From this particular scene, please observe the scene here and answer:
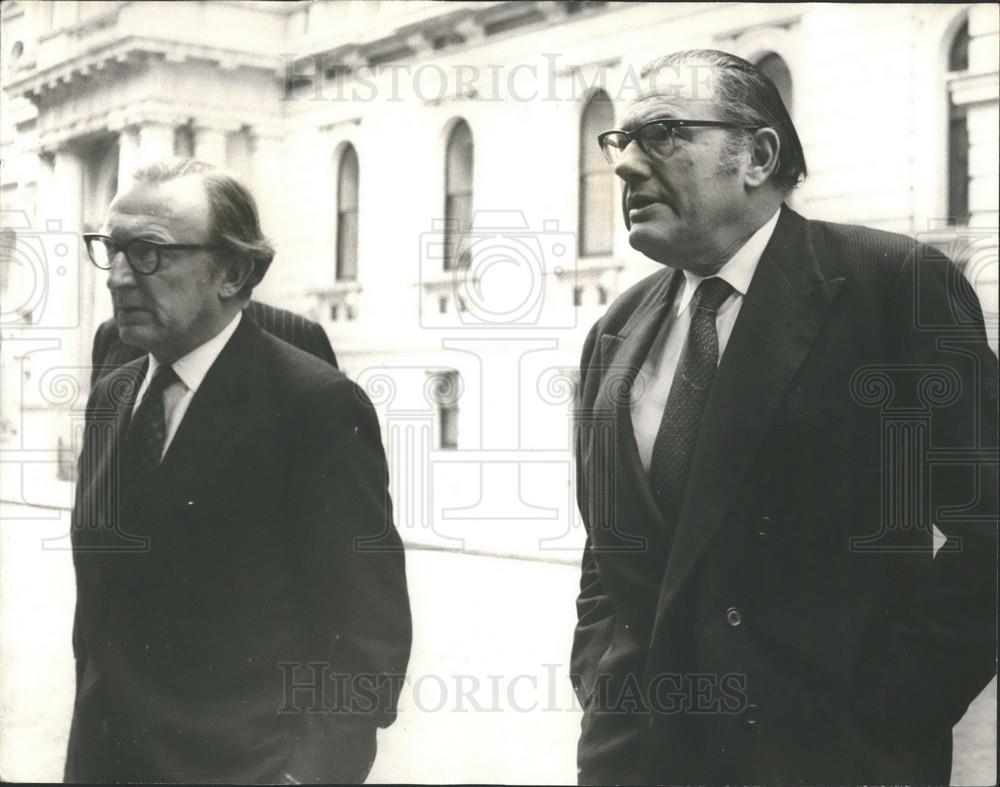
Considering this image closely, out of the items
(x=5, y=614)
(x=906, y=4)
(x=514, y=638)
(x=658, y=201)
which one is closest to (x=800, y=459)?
(x=658, y=201)

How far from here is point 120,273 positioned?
3801mm

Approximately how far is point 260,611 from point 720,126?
73.3 inches

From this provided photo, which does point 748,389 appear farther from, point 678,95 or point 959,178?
point 959,178

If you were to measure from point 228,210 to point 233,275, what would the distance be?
0.19 metres

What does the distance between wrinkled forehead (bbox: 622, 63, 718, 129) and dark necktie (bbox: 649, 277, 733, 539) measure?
17.3 inches

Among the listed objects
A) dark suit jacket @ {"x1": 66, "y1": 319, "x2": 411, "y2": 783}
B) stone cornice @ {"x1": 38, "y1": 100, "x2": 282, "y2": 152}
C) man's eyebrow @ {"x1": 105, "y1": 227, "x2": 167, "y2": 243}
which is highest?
stone cornice @ {"x1": 38, "y1": 100, "x2": 282, "y2": 152}

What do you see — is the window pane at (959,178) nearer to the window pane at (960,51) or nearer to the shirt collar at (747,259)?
the window pane at (960,51)

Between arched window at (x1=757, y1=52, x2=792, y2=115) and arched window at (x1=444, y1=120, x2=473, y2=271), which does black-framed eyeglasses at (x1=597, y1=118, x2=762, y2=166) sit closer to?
arched window at (x1=757, y1=52, x2=792, y2=115)

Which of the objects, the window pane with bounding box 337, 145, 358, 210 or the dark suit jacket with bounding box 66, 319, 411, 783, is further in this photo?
the window pane with bounding box 337, 145, 358, 210

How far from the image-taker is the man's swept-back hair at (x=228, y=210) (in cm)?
378

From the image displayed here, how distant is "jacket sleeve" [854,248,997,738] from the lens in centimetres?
314

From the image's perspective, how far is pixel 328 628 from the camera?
376 centimetres

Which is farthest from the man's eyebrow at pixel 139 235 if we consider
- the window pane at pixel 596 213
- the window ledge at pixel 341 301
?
the window pane at pixel 596 213

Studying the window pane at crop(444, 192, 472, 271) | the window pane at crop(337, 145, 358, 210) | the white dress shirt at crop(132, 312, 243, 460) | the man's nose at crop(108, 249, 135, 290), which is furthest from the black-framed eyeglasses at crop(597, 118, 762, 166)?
the man's nose at crop(108, 249, 135, 290)
